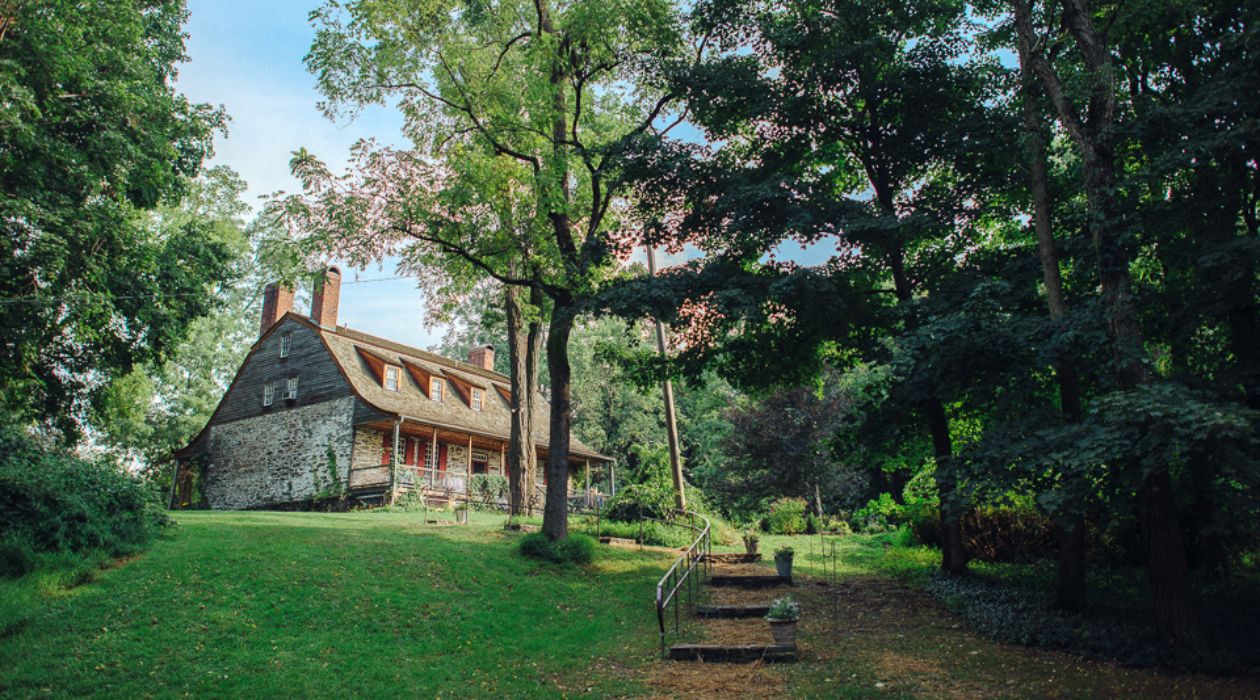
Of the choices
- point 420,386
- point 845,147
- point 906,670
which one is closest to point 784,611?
point 906,670

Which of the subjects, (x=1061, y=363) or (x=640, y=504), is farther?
(x=640, y=504)

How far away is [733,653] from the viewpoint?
9031mm

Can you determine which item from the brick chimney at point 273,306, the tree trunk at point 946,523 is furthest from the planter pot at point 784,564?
the brick chimney at point 273,306

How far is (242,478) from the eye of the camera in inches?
1105

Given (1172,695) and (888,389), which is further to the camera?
(888,389)

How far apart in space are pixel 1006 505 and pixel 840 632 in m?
5.47

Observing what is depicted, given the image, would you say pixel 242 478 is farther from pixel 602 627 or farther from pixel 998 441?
pixel 998 441

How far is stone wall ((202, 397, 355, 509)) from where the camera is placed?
2567cm

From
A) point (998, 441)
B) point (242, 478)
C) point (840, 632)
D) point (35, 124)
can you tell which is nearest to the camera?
point (998, 441)

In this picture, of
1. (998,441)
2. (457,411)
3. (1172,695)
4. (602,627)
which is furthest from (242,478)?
(1172,695)

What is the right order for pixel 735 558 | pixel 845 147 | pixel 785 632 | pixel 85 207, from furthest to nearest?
pixel 735 558 < pixel 845 147 < pixel 85 207 < pixel 785 632

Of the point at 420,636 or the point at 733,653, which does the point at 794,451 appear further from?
the point at 420,636

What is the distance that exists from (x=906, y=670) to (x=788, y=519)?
17.8 metres

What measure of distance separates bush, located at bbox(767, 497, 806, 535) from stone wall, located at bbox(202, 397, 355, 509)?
14600 mm
